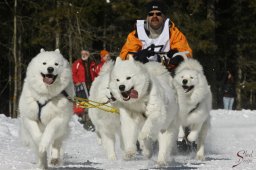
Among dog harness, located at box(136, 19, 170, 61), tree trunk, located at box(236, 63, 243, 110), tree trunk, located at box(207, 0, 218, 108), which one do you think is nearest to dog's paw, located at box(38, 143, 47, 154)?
dog harness, located at box(136, 19, 170, 61)

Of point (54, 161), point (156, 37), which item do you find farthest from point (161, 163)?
point (156, 37)

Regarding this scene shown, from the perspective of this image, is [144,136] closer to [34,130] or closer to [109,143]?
[34,130]

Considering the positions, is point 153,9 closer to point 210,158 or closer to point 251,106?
point 210,158

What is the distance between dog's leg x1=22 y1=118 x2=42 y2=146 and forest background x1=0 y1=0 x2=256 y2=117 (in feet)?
44.6

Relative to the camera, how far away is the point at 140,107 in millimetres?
6363

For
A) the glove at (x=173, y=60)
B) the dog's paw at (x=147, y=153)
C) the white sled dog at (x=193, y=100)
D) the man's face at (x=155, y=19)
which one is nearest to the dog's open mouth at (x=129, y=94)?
the dog's paw at (x=147, y=153)

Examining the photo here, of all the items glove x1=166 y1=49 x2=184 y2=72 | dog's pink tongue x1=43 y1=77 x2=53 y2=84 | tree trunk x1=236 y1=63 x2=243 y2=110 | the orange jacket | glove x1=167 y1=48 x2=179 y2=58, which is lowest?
tree trunk x1=236 y1=63 x2=243 y2=110

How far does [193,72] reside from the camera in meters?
8.06

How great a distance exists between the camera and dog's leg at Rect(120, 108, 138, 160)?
620 cm

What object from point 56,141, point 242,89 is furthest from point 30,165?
point 242,89

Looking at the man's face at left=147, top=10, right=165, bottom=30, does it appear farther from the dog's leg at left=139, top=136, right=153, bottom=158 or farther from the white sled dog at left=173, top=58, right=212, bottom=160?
the dog's leg at left=139, top=136, right=153, bottom=158

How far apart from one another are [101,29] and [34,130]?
16.9m

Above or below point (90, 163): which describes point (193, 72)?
above

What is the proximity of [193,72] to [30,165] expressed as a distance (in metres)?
2.65
